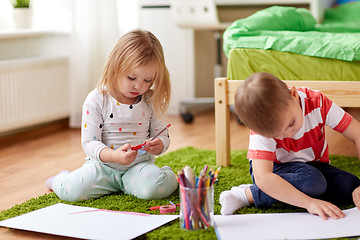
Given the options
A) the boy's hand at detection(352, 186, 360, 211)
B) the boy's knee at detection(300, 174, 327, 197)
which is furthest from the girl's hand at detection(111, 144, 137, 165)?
the boy's hand at detection(352, 186, 360, 211)

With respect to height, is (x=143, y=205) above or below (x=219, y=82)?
below

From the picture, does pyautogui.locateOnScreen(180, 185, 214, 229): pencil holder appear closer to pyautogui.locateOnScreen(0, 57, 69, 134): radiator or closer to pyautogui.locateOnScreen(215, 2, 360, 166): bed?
pyautogui.locateOnScreen(215, 2, 360, 166): bed

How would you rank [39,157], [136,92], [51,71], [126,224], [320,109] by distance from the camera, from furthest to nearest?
[51,71]
[39,157]
[136,92]
[320,109]
[126,224]

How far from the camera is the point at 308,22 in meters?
2.45

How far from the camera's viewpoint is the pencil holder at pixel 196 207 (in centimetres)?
131

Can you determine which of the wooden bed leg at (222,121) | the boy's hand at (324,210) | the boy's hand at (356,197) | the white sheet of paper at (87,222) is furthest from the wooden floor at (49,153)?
the boy's hand at (356,197)

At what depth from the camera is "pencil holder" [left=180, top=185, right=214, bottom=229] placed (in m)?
1.31

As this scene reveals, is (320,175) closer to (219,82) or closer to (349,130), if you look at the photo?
(349,130)

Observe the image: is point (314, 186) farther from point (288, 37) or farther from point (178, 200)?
point (288, 37)

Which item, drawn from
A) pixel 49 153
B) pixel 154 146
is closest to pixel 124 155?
pixel 154 146

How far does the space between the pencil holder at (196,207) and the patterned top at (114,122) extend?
360mm

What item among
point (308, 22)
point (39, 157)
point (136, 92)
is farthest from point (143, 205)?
point (308, 22)

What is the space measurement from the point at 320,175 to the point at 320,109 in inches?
→ 7.1

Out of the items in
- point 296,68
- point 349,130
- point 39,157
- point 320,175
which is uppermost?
point 296,68
